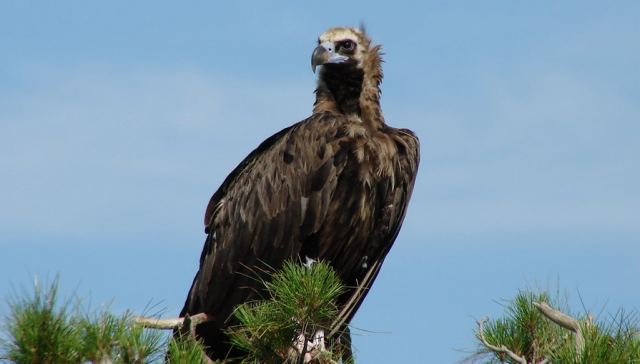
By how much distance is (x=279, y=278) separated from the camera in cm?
573

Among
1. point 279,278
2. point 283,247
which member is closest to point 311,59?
point 283,247

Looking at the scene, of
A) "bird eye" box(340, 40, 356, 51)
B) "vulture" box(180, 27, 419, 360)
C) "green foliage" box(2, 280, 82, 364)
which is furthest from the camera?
"bird eye" box(340, 40, 356, 51)

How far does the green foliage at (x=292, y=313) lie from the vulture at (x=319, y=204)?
215cm

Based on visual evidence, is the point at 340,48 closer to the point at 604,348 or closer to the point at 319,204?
the point at 319,204

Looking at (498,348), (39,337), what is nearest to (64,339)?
(39,337)

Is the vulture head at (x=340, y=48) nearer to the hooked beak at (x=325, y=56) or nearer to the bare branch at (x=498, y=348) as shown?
the hooked beak at (x=325, y=56)

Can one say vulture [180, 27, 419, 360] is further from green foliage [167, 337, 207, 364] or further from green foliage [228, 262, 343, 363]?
green foliage [167, 337, 207, 364]

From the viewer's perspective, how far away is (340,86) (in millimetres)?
8781

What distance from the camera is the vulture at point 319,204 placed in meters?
8.04

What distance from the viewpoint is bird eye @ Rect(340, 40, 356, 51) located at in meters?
8.93

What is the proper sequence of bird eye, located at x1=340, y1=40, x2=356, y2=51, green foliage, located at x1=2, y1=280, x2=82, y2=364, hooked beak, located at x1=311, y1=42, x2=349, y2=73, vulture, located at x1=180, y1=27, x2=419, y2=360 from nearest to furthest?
green foliage, located at x1=2, y1=280, x2=82, y2=364, vulture, located at x1=180, y1=27, x2=419, y2=360, hooked beak, located at x1=311, y1=42, x2=349, y2=73, bird eye, located at x1=340, y1=40, x2=356, y2=51

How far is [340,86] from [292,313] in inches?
145

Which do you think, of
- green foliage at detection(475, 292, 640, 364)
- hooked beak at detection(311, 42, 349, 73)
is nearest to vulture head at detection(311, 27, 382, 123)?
hooked beak at detection(311, 42, 349, 73)

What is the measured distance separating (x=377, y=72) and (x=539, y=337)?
364 cm
